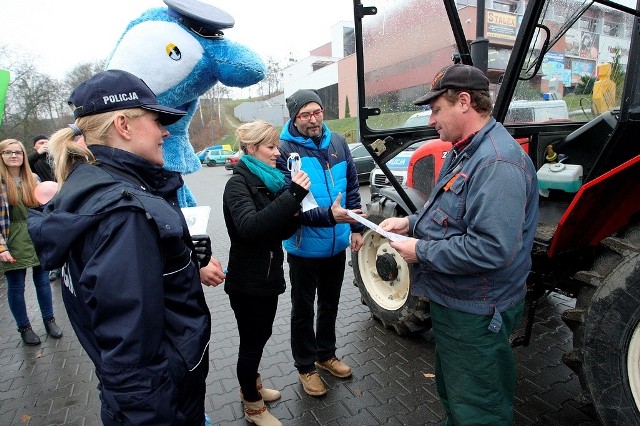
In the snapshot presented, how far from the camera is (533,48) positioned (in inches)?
108

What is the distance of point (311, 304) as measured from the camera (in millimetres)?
2916

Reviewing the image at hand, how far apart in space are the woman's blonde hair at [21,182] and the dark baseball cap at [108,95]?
3.26m

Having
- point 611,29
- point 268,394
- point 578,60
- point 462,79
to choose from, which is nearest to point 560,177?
point 578,60

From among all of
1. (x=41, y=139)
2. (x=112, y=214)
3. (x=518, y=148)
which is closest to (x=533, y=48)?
(x=518, y=148)

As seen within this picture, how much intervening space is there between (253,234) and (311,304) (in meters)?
0.91

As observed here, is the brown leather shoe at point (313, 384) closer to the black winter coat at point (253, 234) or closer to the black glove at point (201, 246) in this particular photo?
the black winter coat at point (253, 234)

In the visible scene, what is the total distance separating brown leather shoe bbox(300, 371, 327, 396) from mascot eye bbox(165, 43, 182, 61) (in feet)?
7.41

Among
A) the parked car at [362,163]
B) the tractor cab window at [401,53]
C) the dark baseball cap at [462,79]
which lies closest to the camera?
the dark baseball cap at [462,79]

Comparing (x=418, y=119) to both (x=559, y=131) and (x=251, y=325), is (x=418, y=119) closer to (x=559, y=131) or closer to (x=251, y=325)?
(x=559, y=131)

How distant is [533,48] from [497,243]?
179 centimetres

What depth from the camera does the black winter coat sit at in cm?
222

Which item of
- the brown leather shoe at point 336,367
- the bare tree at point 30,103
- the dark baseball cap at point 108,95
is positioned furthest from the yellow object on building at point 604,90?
the bare tree at point 30,103

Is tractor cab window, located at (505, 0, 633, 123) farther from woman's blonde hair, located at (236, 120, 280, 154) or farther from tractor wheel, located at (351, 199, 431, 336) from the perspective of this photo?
woman's blonde hair, located at (236, 120, 280, 154)

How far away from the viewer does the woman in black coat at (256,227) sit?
2219mm
